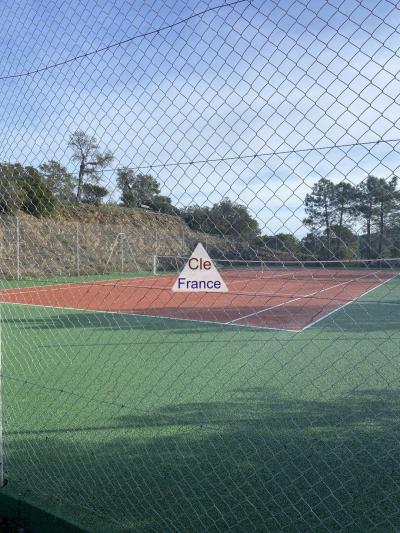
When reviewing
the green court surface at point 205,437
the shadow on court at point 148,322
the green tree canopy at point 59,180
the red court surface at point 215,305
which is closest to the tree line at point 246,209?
the green tree canopy at point 59,180

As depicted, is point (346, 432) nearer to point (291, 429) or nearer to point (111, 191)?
point (291, 429)

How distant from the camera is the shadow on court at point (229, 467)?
2.93m

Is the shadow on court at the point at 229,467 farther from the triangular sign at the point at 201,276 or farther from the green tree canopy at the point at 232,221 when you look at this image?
the green tree canopy at the point at 232,221

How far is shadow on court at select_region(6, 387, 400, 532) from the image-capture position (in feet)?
9.60

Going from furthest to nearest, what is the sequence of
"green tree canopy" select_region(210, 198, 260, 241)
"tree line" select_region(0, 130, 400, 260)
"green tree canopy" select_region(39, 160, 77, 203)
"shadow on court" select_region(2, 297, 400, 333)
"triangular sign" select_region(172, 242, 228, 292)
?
"shadow on court" select_region(2, 297, 400, 333) < "green tree canopy" select_region(39, 160, 77, 203) < "triangular sign" select_region(172, 242, 228, 292) < "green tree canopy" select_region(210, 198, 260, 241) < "tree line" select_region(0, 130, 400, 260)

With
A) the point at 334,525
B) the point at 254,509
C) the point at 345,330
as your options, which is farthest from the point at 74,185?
the point at 345,330

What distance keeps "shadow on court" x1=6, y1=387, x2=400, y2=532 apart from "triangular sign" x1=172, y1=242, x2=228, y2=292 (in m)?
1.24

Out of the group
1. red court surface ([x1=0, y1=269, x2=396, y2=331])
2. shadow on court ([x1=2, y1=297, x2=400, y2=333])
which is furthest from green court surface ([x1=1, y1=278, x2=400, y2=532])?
red court surface ([x1=0, y1=269, x2=396, y2=331])

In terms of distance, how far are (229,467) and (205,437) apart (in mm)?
534

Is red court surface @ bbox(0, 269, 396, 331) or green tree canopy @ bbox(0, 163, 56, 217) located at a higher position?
green tree canopy @ bbox(0, 163, 56, 217)

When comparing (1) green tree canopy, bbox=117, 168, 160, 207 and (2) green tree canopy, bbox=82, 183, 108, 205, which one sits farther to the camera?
(2) green tree canopy, bbox=82, 183, 108, 205

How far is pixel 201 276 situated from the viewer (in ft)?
9.39

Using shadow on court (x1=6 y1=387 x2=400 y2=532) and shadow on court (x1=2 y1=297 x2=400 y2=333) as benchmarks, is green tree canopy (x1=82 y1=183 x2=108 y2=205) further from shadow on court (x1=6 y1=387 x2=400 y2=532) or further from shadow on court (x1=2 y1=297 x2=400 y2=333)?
shadow on court (x1=2 y1=297 x2=400 y2=333)

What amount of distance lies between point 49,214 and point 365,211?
2.84 m
